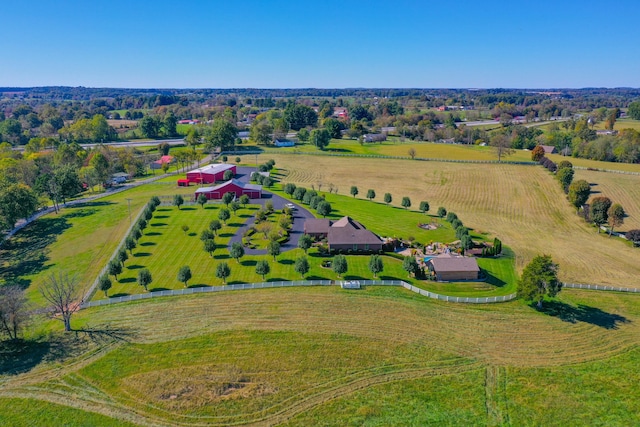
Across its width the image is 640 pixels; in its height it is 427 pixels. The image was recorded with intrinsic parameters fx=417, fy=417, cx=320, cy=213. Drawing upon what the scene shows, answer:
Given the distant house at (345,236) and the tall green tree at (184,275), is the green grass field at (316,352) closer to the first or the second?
the tall green tree at (184,275)

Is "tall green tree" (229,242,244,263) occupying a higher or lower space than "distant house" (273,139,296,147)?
lower

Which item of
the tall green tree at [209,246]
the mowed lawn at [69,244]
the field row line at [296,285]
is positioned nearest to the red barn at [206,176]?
the mowed lawn at [69,244]

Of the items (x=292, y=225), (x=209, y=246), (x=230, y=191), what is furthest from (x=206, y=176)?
(x=209, y=246)

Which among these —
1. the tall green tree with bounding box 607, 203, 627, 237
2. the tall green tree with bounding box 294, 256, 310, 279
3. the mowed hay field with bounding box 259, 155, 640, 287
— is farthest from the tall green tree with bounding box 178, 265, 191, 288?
the tall green tree with bounding box 607, 203, 627, 237

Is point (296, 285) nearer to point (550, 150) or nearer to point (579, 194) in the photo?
point (579, 194)

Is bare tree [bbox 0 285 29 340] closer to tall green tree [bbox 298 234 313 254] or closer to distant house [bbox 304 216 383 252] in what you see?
tall green tree [bbox 298 234 313 254]
